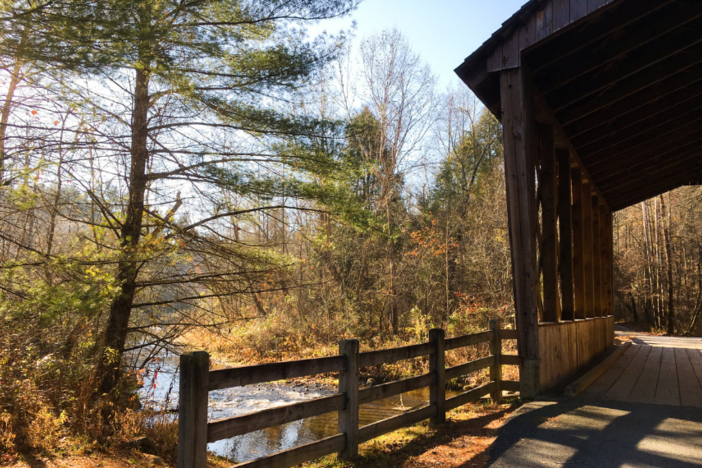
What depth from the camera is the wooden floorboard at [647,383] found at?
633 centimetres

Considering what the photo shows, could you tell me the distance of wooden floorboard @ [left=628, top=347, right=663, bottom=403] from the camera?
20.8ft

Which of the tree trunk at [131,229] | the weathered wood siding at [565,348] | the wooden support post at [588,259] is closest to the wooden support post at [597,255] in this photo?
the wooden support post at [588,259]

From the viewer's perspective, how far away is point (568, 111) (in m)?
8.33

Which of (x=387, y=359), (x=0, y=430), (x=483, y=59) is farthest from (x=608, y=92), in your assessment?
(x=0, y=430)

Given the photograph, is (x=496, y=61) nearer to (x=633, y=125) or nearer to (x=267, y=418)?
(x=633, y=125)

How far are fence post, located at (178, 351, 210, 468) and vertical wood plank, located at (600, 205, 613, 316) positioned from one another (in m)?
12.2

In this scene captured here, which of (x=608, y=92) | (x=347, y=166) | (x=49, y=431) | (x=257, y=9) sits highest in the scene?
(x=257, y=9)

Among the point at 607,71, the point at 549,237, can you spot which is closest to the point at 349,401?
the point at 549,237

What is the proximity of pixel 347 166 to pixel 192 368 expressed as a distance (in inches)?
231

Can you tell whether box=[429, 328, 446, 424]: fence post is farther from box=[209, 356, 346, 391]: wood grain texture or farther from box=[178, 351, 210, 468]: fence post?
box=[178, 351, 210, 468]: fence post

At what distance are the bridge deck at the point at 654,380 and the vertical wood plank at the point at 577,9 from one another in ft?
15.5

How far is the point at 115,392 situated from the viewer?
22.6ft

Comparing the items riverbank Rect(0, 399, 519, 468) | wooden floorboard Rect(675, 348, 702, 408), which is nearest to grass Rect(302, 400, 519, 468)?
riverbank Rect(0, 399, 519, 468)

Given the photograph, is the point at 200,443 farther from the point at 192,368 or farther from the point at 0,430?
the point at 0,430
